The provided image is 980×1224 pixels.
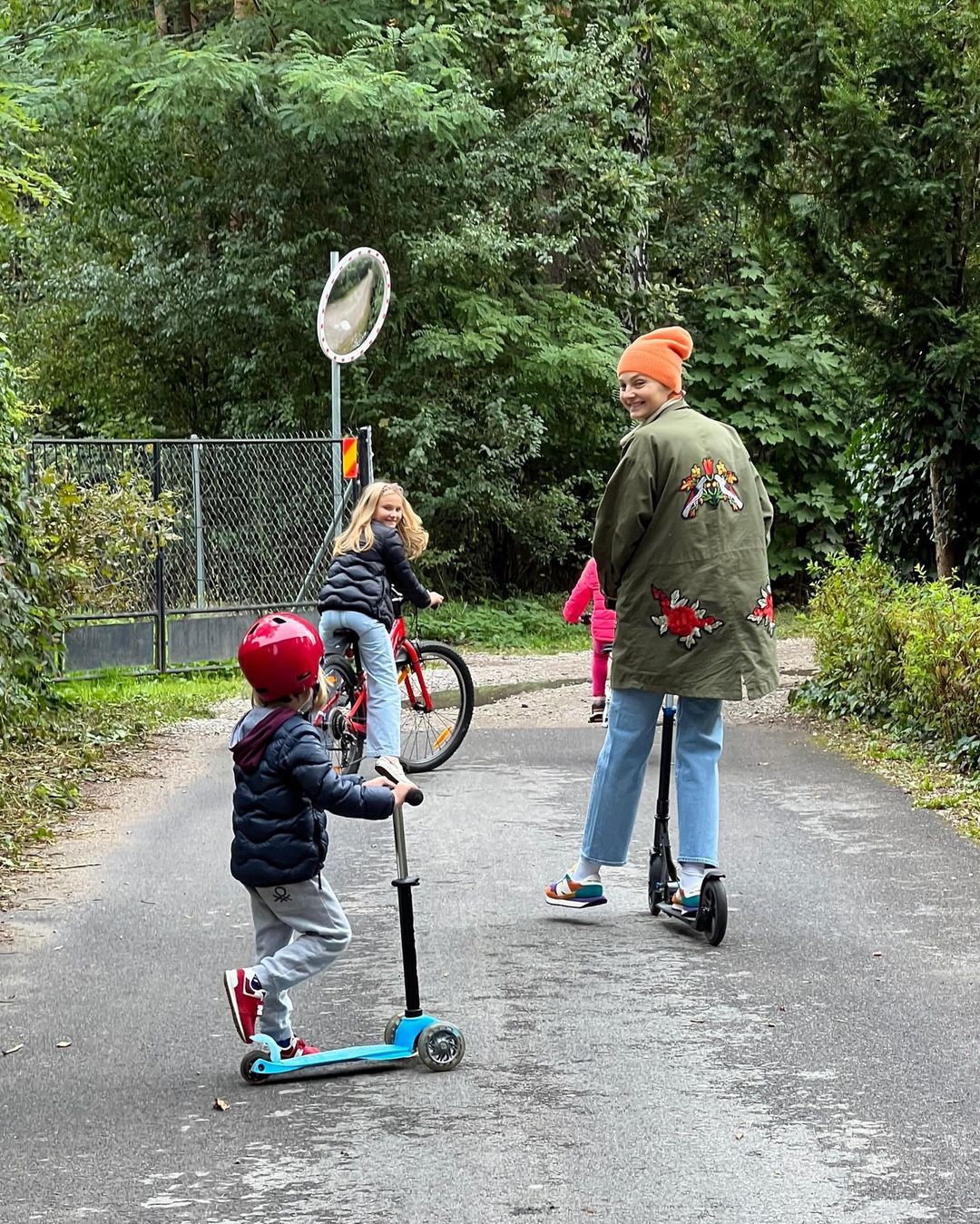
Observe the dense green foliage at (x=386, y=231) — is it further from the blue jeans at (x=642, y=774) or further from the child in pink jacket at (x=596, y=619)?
the blue jeans at (x=642, y=774)

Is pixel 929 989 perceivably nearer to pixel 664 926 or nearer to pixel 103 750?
pixel 664 926

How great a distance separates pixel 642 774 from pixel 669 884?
17.8 inches

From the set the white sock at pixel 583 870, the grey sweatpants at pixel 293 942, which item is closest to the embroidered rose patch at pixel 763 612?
the white sock at pixel 583 870

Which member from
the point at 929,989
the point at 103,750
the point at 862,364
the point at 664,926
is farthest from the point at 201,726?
the point at 929,989

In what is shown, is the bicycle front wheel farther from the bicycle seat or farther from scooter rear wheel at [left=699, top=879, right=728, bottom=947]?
scooter rear wheel at [left=699, top=879, right=728, bottom=947]

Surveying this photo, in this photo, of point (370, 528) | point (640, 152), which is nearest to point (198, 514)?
point (370, 528)

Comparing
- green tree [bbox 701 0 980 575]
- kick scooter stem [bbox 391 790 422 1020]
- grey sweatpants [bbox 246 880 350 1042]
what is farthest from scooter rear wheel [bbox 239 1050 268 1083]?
green tree [bbox 701 0 980 575]

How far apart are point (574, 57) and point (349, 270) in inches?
249

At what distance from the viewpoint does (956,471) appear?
12.4 meters

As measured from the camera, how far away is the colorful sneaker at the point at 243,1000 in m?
4.81

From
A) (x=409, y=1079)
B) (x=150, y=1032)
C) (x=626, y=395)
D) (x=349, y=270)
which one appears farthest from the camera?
(x=349, y=270)

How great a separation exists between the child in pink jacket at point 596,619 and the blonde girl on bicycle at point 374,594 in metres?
1.12

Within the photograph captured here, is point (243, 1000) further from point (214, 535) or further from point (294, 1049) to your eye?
point (214, 535)

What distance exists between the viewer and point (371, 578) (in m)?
9.75
